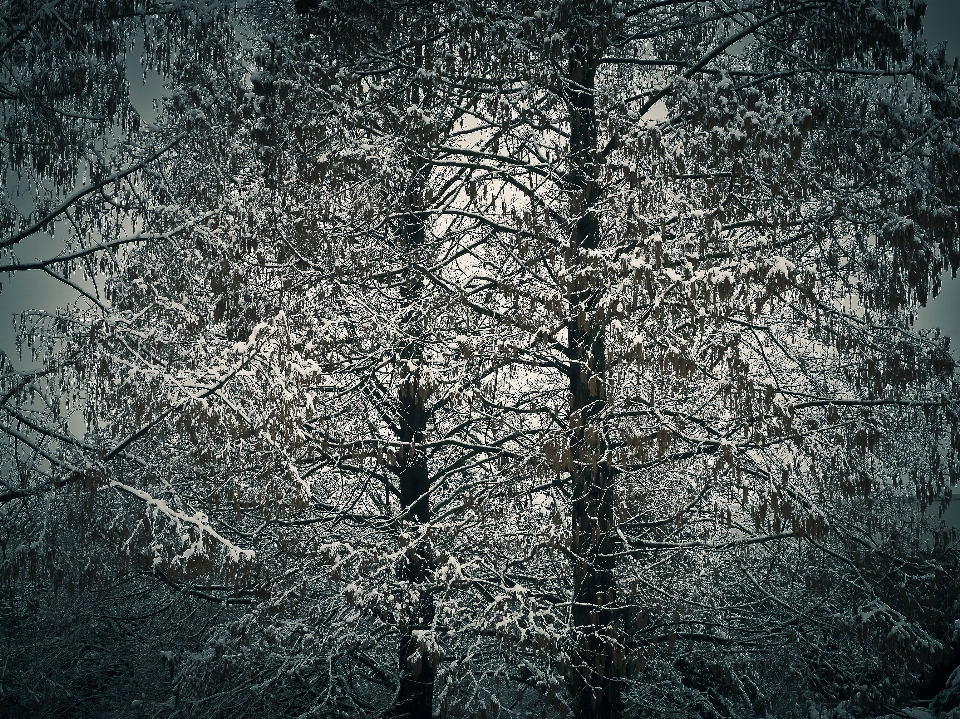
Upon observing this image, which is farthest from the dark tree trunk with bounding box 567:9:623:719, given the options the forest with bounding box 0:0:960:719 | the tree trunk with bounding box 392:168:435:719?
the tree trunk with bounding box 392:168:435:719

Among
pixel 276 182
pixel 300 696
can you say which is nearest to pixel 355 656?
pixel 300 696

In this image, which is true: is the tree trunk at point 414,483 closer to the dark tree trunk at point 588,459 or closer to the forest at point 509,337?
the forest at point 509,337

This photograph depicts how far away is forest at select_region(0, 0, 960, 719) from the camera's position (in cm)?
540

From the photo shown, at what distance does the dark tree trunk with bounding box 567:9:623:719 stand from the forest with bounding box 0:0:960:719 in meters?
0.05

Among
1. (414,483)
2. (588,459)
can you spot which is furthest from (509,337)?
(414,483)

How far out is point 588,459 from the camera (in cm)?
577

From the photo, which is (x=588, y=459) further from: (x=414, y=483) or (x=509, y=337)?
(x=414, y=483)

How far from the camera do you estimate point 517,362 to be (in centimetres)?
648

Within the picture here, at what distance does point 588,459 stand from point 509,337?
122 centimetres

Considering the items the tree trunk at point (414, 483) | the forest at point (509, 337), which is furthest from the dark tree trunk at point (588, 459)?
the tree trunk at point (414, 483)

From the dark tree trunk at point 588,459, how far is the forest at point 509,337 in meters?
0.05

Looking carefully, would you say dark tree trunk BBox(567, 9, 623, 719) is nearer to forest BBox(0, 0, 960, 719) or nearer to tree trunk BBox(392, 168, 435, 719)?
forest BBox(0, 0, 960, 719)

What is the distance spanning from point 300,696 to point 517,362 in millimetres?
4294

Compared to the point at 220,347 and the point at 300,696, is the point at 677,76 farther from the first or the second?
the point at 300,696
